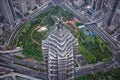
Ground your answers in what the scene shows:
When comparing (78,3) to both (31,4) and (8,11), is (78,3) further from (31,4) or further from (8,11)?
(8,11)

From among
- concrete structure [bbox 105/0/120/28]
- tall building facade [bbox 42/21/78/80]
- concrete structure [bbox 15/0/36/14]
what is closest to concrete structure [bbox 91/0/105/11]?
concrete structure [bbox 105/0/120/28]

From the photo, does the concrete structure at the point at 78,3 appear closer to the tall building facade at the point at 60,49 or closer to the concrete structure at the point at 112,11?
the concrete structure at the point at 112,11

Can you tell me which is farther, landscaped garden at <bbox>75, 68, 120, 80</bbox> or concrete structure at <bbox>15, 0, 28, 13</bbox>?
concrete structure at <bbox>15, 0, 28, 13</bbox>

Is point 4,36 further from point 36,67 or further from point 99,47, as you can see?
point 99,47

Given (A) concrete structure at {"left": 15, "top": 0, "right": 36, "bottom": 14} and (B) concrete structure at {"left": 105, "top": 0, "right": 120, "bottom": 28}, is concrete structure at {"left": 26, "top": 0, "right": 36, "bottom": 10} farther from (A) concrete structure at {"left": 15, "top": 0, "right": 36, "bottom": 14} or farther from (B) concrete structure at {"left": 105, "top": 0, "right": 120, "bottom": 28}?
(B) concrete structure at {"left": 105, "top": 0, "right": 120, "bottom": 28}

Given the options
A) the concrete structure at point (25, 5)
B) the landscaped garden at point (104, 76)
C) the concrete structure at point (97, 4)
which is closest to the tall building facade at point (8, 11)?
the concrete structure at point (25, 5)
